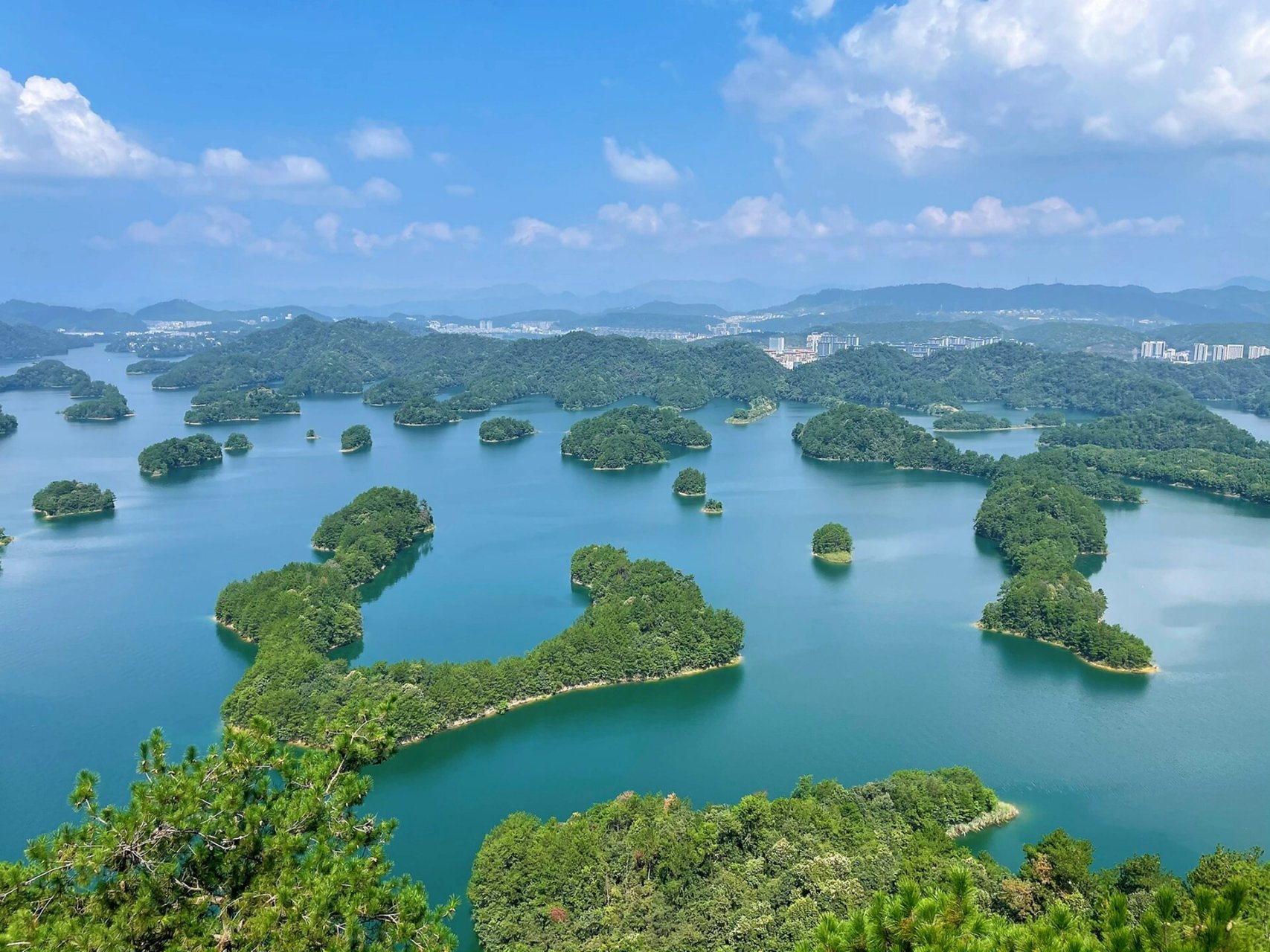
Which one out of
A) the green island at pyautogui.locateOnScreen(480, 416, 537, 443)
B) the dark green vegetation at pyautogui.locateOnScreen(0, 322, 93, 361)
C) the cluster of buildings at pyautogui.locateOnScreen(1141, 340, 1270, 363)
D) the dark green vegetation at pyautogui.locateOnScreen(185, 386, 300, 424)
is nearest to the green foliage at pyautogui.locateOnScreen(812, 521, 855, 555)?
the green island at pyautogui.locateOnScreen(480, 416, 537, 443)

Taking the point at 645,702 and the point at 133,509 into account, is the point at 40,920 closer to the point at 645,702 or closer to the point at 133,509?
the point at 645,702

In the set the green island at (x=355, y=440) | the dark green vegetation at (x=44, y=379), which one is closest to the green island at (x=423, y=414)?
the green island at (x=355, y=440)

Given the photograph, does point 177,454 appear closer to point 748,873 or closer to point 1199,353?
point 748,873

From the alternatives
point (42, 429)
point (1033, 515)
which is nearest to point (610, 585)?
point (1033, 515)

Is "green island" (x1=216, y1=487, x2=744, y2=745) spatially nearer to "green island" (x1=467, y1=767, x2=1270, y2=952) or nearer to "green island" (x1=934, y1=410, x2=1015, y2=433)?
"green island" (x1=467, y1=767, x2=1270, y2=952)

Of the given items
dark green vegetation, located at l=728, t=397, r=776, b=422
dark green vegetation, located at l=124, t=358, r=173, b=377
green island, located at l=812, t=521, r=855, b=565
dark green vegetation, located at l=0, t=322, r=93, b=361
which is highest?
dark green vegetation, located at l=0, t=322, r=93, b=361

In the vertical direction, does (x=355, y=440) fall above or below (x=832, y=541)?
above

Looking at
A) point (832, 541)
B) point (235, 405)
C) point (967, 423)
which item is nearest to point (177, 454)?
point (235, 405)
